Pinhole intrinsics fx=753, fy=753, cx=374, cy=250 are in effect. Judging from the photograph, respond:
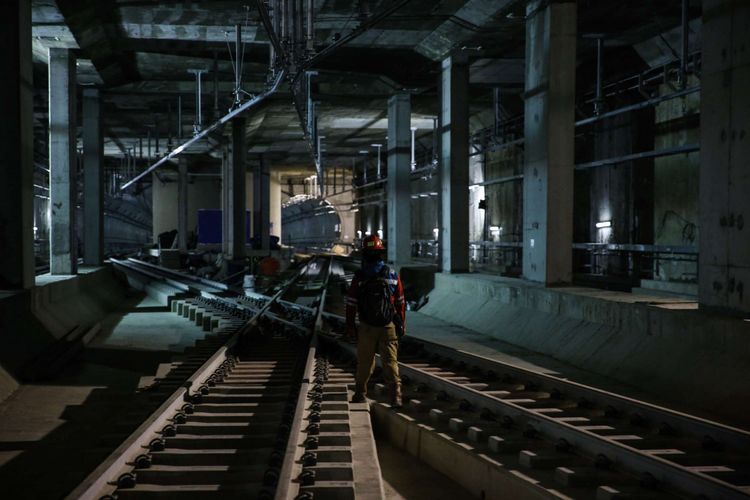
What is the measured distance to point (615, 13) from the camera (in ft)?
49.8

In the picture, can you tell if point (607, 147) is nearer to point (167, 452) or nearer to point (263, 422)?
point (263, 422)

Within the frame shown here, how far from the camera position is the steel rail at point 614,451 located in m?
4.55

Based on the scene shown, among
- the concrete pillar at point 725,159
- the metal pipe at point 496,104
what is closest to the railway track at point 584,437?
the concrete pillar at point 725,159

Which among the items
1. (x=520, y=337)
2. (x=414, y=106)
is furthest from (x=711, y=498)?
(x=414, y=106)

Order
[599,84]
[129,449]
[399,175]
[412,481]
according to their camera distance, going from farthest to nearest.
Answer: [399,175] < [599,84] < [412,481] < [129,449]

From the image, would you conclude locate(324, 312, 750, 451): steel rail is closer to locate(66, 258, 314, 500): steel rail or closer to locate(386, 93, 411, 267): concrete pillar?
locate(66, 258, 314, 500): steel rail

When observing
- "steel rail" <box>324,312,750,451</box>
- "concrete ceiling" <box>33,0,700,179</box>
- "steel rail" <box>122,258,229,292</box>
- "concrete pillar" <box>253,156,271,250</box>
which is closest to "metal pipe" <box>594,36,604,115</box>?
"concrete ceiling" <box>33,0,700,179</box>

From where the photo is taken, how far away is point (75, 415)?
8.27m

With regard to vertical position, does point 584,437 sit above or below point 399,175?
below

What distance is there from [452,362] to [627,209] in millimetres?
10005

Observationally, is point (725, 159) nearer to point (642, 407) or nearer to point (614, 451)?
point (642, 407)

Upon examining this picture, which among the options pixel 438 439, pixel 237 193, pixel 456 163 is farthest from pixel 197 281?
pixel 438 439

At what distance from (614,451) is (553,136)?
8318 mm

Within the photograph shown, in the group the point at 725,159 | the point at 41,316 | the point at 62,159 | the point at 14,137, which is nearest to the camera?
the point at 725,159
